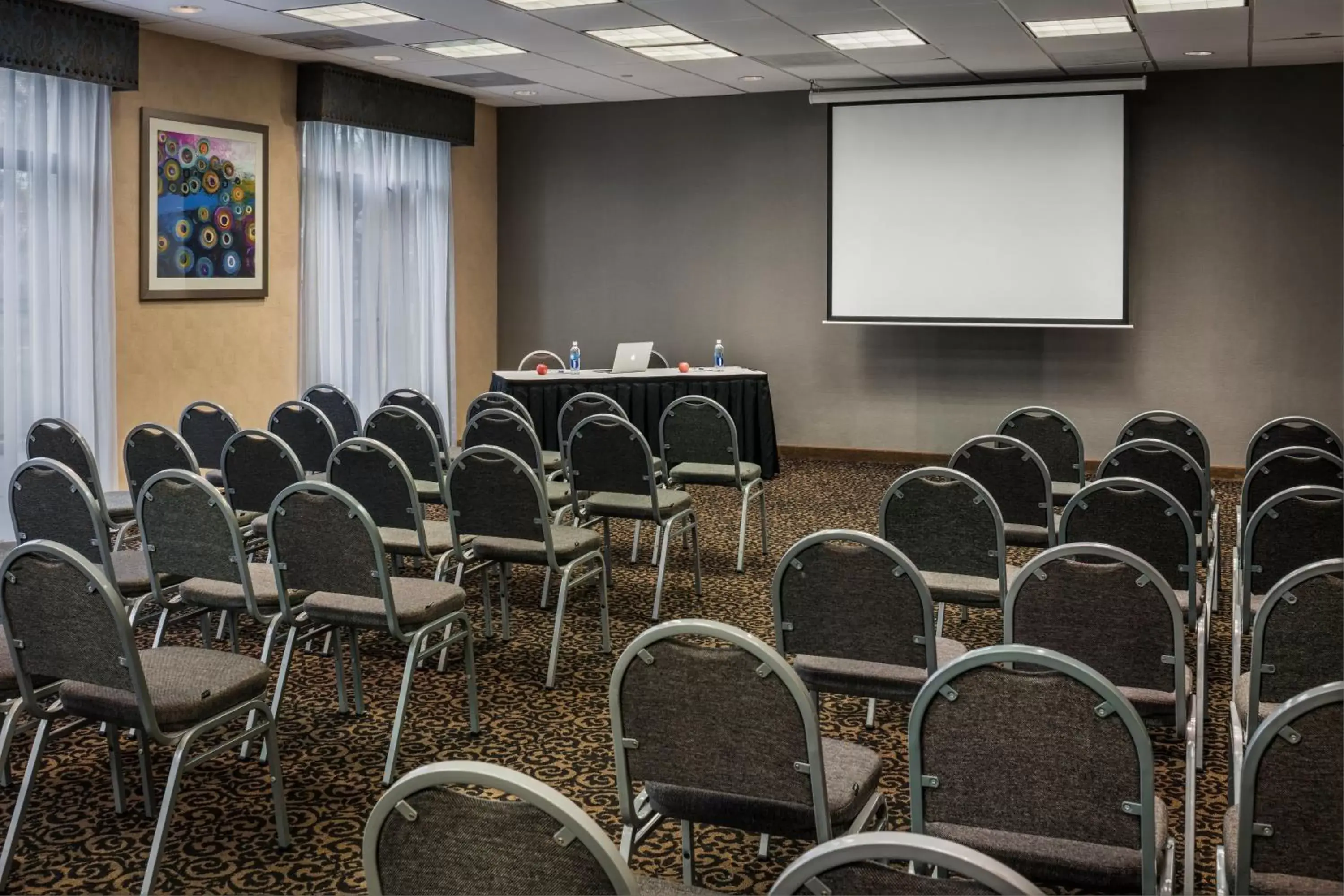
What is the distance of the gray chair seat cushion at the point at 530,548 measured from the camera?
5234 millimetres

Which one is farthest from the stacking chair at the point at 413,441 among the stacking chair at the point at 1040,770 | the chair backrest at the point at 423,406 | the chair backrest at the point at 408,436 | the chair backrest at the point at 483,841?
the chair backrest at the point at 483,841

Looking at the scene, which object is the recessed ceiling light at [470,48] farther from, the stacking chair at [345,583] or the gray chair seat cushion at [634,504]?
the stacking chair at [345,583]

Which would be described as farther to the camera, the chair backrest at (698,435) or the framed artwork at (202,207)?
the framed artwork at (202,207)

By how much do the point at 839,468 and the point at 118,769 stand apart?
8.50 m

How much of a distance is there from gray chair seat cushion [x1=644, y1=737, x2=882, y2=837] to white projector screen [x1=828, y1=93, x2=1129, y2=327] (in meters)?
8.75

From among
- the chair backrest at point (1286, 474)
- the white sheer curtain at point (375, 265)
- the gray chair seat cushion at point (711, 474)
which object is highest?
the white sheer curtain at point (375, 265)

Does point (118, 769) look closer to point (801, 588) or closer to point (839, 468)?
point (801, 588)

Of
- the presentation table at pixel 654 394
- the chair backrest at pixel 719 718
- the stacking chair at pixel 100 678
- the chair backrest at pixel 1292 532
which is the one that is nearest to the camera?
the chair backrest at pixel 719 718

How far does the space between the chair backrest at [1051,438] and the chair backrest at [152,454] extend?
4.07 meters

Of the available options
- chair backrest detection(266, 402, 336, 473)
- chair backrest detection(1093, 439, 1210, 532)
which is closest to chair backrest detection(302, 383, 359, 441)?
chair backrest detection(266, 402, 336, 473)

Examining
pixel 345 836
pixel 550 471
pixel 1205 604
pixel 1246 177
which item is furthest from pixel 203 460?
pixel 1246 177

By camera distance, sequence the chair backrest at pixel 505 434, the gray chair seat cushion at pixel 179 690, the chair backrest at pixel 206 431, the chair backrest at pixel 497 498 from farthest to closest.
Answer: the chair backrest at pixel 206 431
the chair backrest at pixel 505 434
the chair backrest at pixel 497 498
the gray chair seat cushion at pixel 179 690

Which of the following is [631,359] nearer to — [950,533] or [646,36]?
[646,36]

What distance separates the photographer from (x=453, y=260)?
499 inches
